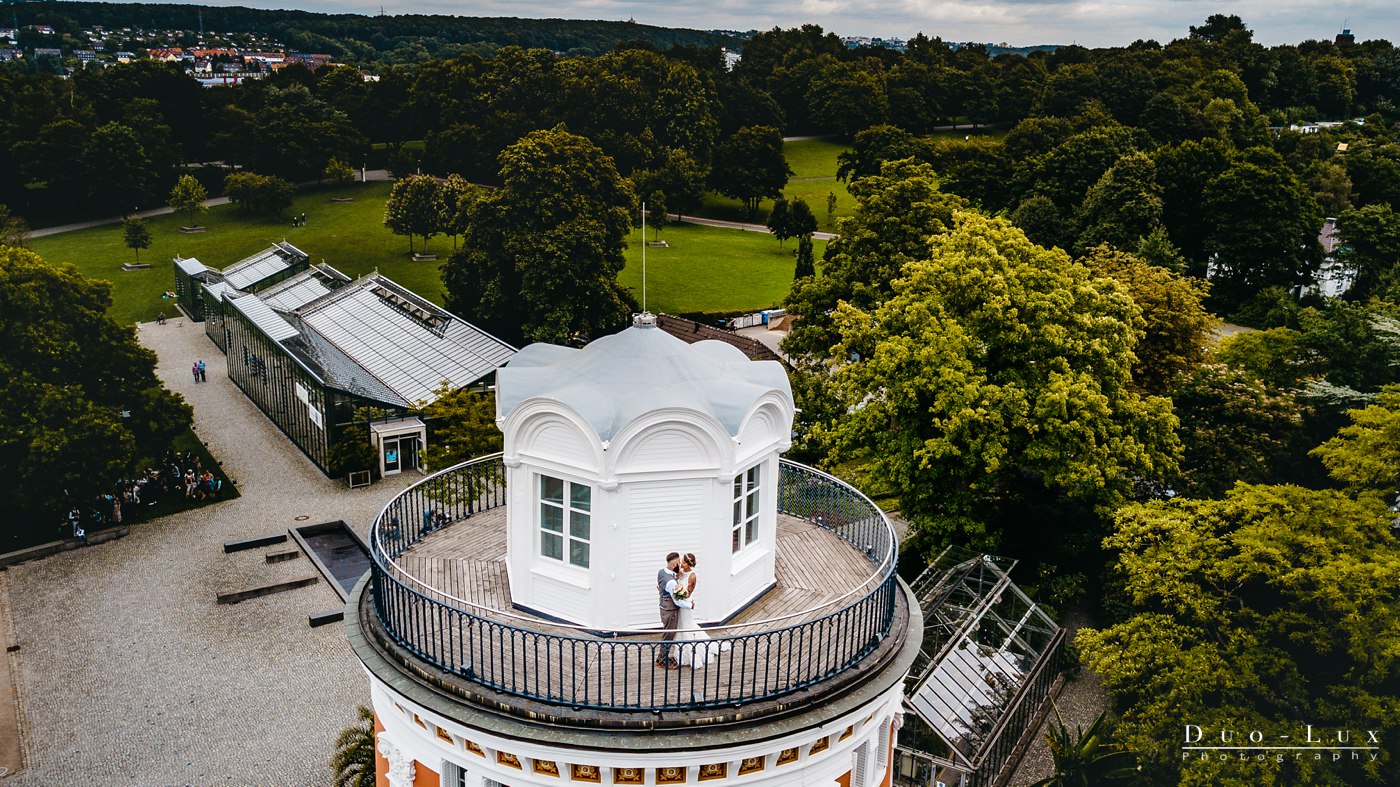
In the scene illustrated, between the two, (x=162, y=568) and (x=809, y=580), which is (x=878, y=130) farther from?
(x=809, y=580)

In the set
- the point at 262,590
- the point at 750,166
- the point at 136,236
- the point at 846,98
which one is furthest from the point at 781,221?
the point at 262,590

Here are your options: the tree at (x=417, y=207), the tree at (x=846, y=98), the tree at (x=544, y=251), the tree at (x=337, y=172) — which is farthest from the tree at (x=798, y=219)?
the tree at (x=337, y=172)

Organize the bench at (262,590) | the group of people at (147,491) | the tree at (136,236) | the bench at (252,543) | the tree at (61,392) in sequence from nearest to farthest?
1. the bench at (262,590)
2. the tree at (61,392)
3. the bench at (252,543)
4. the group of people at (147,491)
5. the tree at (136,236)

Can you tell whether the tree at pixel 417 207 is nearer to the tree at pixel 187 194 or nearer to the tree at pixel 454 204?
the tree at pixel 454 204

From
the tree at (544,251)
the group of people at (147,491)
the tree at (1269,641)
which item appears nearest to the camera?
the tree at (1269,641)

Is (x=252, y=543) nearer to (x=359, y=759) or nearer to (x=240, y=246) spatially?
(x=359, y=759)

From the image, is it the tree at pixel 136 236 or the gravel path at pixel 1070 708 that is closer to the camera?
the gravel path at pixel 1070 708

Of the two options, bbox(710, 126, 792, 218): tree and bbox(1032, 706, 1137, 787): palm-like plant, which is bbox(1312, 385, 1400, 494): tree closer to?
bbox(1032, 706, 1137, 787): palm-like plant

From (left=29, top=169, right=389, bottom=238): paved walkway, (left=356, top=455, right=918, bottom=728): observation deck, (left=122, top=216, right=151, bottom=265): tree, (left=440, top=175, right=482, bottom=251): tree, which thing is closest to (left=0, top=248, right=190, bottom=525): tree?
(left=440, top=175, right=482, bottom=251): tree
